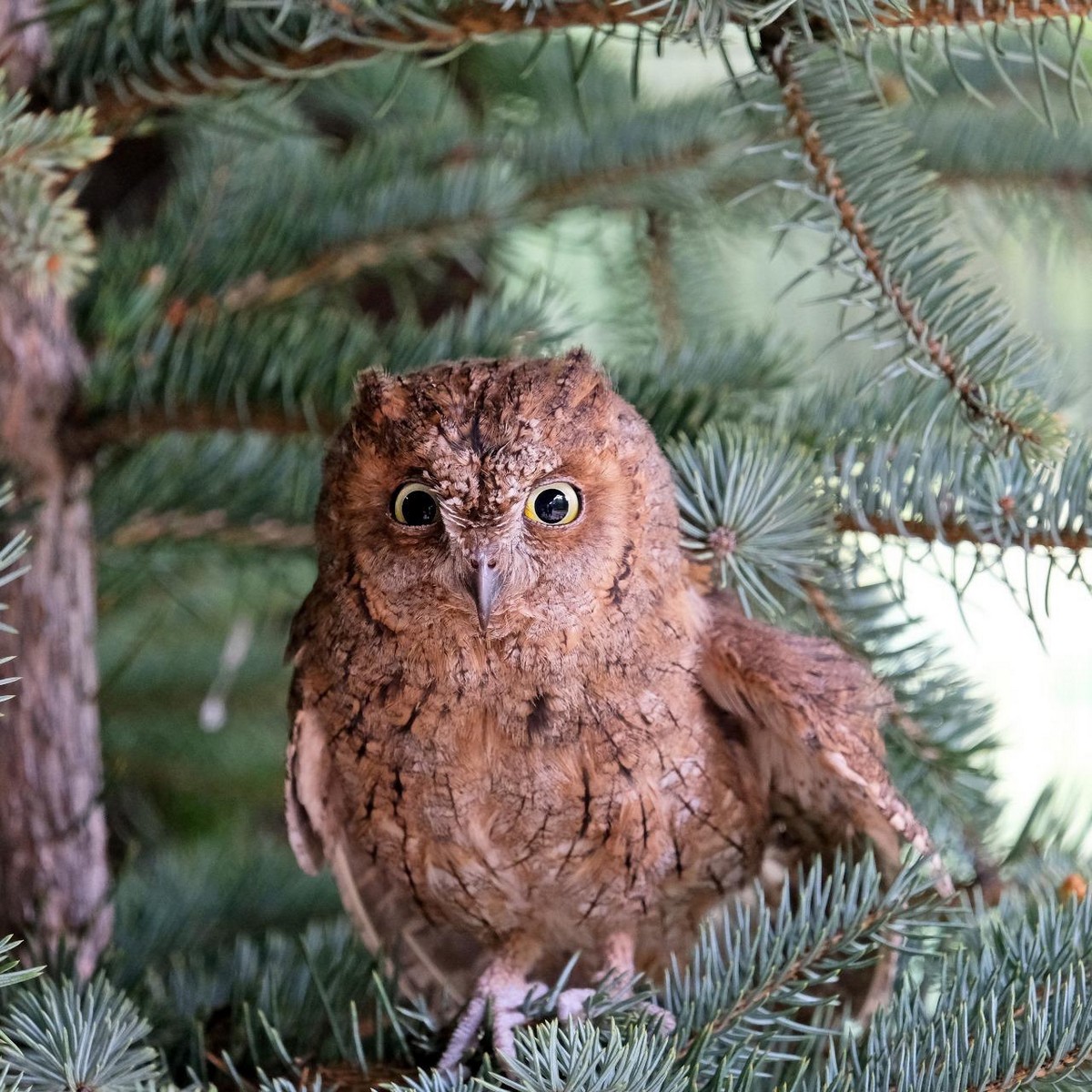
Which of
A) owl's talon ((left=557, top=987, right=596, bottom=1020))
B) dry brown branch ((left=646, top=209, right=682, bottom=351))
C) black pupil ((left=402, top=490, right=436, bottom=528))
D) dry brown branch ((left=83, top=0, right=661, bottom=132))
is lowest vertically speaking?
owl's talon ((left=557, top=987, right=596, bottom=1020))

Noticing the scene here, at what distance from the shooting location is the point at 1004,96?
5.83 ft

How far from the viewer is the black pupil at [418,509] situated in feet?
3.44

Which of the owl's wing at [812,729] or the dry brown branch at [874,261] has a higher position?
the dry brown branch at [874,261]

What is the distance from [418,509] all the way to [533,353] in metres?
0.33

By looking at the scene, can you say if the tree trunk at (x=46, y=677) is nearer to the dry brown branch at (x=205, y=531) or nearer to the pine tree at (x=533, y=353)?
the pine tree at (x=533, y=353)

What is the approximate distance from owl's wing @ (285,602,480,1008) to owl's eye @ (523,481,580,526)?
0.96 feet

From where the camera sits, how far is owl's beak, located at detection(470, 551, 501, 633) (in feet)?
3.28

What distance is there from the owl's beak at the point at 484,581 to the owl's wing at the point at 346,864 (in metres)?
0.24

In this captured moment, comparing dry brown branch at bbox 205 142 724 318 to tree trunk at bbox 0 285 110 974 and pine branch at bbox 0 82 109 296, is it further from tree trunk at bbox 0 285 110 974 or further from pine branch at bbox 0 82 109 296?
pine branch at bbox 0 82 109 296

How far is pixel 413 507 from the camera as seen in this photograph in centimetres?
106

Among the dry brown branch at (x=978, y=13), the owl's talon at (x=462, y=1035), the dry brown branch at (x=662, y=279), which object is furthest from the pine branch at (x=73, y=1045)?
the dry brown branch at (x=662, y=279)

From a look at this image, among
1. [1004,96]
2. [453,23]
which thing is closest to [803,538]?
[453,23]

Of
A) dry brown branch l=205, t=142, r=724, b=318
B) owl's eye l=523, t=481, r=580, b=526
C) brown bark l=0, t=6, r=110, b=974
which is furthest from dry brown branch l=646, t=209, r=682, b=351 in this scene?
brown bark l=0, t=6, r=110, b=974

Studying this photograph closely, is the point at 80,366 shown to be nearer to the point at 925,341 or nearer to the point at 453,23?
the point at 453,23
